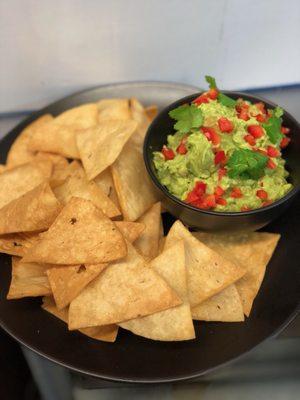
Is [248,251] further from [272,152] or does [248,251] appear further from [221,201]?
[272,152]

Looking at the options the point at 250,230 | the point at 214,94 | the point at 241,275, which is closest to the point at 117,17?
the point at 214,94

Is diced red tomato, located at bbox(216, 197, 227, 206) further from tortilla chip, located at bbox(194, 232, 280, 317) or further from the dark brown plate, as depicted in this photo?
the dark brown plate

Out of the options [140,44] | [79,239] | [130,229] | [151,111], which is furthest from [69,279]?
[140,44]

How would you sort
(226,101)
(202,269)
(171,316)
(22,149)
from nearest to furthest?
(171,316) < (202,269) < (226,101) < (22,149)

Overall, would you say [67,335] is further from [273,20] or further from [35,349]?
[273,20]

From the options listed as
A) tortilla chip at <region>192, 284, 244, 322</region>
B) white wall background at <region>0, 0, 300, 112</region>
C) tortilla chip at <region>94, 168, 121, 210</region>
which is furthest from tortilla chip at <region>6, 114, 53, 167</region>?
tortilla chip at <region>192, 284, 244, 322</region>
